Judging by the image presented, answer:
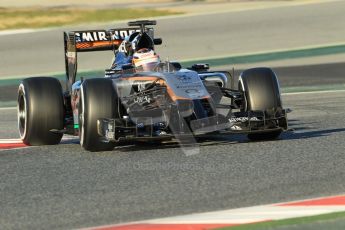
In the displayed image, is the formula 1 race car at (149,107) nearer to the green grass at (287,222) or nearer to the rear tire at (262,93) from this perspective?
the rear tire at (262,93)

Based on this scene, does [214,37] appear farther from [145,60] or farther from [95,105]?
[95,105]

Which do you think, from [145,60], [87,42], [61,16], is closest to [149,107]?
[145,60]

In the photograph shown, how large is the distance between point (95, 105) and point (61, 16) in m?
21.3

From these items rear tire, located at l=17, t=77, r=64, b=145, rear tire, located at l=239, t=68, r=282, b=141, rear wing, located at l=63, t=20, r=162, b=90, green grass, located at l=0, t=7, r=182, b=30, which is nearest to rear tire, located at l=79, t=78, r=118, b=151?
A: rear tire, located at l=17, t=77, r=64, b=145

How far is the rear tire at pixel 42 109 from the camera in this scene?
10.7m

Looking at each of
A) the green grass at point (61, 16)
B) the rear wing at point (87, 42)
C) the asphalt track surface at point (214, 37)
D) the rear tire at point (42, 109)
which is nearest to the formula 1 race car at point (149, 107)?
the rear tire at point (42, 109)

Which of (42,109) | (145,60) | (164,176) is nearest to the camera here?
(164,176)

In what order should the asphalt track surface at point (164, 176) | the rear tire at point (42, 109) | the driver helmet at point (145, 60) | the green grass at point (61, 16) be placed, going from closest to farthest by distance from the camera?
1. the asphalt track surface at point (164, 176)
2. the rear tire at point (42, 109)
3. the driver helmet at point (145, 60)
4. the green grass at point (61, 16)

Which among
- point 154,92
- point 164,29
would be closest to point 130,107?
point 154,92

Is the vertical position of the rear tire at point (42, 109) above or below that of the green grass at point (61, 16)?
above

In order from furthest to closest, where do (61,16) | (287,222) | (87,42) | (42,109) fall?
(61,16)
(87,42)
(42,109)
(287,222)

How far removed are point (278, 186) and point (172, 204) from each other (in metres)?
0.94

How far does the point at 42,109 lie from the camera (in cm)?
1067

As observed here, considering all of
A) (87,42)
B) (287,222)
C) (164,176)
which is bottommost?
(164,176)
